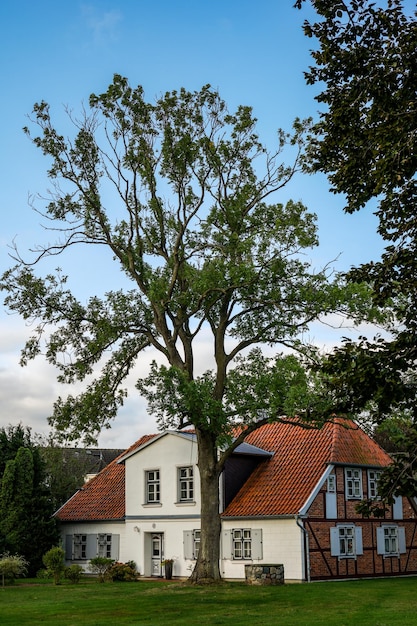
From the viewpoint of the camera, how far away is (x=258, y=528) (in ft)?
92.8

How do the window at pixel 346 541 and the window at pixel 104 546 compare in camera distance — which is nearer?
the window at pixel 346 541

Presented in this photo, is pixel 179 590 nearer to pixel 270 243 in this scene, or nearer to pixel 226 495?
pixel 226 495

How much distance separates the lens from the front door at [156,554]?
32.1m

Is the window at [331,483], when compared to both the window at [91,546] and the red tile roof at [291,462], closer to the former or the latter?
the red tile roof at [291,462]

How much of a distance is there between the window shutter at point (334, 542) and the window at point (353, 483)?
1.66 m

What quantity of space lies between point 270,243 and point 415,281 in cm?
1341

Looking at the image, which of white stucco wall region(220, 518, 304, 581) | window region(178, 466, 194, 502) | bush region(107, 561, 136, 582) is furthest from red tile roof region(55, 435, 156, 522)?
white stucco wall region(220, 518, 304, 581)

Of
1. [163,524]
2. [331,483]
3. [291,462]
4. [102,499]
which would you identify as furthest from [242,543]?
[102,499]

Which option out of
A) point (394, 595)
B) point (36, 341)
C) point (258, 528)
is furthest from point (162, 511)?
point (394, 595)

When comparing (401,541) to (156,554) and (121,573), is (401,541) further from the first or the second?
(121,573)

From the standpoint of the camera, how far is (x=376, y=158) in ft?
40.1

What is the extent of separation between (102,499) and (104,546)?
2384 mm

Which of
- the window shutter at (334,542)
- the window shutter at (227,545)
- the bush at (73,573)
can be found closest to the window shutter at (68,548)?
the bush at (73,573)

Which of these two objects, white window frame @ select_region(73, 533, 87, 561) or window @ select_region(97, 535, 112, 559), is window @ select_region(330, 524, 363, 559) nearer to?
window @ select_region(97, 535, 112, 559)
